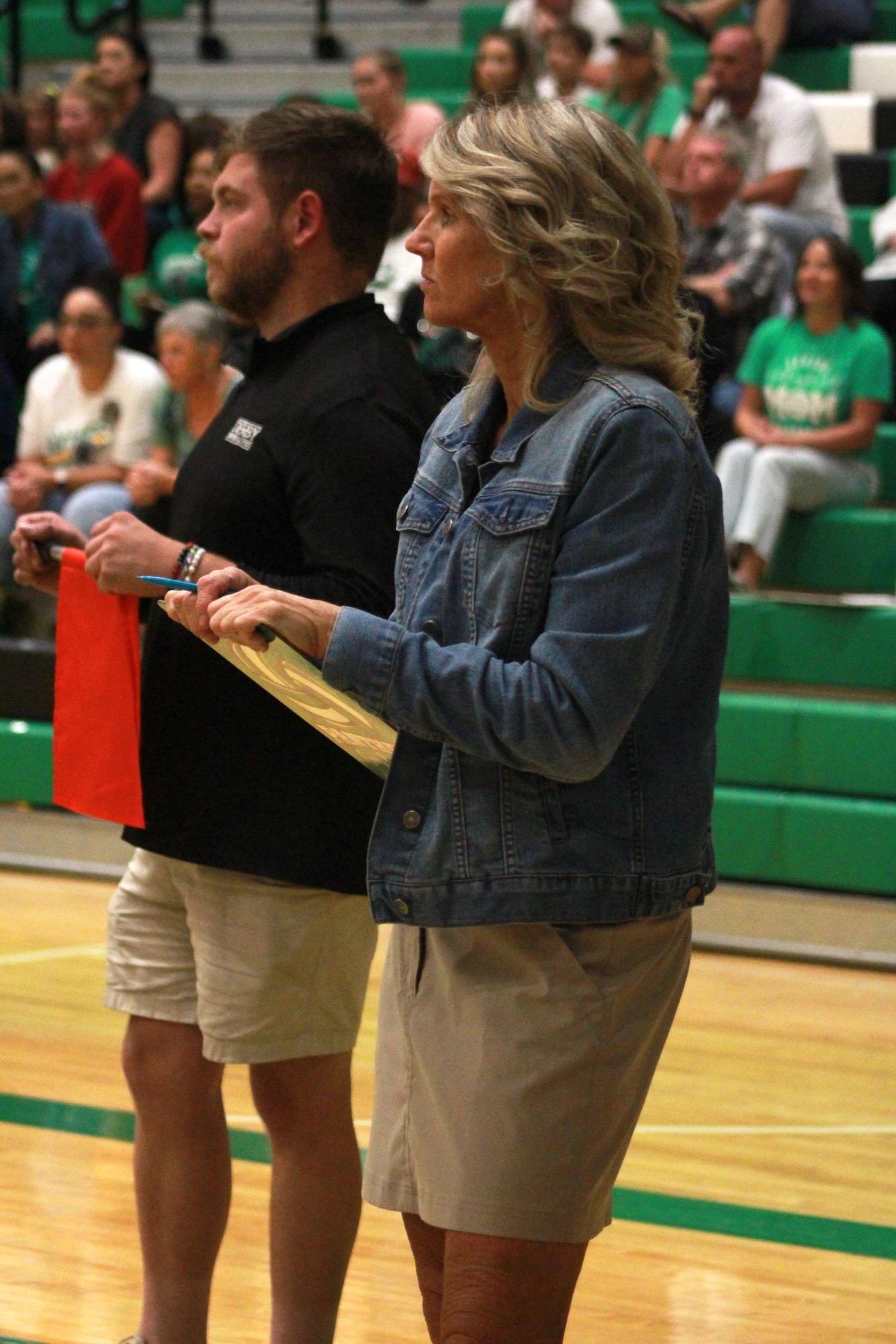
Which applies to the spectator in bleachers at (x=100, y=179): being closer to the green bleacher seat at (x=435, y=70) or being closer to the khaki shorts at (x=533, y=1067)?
the green bleacher seat at (x=435, y=70)

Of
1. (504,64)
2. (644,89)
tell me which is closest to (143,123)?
(504,64)

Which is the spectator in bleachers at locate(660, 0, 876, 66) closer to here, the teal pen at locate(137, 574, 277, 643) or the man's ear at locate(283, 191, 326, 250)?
the man's ear at locate(283, 191, 326, 250)

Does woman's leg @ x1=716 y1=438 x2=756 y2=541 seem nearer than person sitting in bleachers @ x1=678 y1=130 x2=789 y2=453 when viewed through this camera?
Yes

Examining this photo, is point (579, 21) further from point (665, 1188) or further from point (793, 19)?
point (665, 1188)

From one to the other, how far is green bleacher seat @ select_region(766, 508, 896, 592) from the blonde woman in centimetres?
428

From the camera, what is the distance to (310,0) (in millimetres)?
9836

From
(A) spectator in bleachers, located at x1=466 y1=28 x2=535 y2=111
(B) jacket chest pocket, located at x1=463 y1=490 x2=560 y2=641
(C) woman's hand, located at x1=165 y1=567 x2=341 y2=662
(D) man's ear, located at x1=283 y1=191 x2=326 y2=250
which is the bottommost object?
(A) spectator in bleachers, located at x1=466 y1=28 x2=535 y2=111

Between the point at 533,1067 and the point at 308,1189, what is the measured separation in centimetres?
76

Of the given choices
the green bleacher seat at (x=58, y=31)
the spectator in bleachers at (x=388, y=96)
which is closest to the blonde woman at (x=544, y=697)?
the spectator in bleachers at (x=388, y=96)

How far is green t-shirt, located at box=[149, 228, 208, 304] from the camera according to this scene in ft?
25.4

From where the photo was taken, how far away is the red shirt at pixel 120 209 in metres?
8.02

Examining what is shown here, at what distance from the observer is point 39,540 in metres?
2.45

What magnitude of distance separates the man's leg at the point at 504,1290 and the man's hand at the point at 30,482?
4110 mm

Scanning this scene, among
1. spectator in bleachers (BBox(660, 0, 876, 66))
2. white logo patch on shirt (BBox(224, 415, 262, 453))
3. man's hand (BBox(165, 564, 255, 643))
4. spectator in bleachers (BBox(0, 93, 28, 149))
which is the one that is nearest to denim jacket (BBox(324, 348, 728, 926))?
man's hand (BBox(165, 564, 255, 643))
